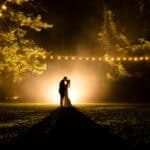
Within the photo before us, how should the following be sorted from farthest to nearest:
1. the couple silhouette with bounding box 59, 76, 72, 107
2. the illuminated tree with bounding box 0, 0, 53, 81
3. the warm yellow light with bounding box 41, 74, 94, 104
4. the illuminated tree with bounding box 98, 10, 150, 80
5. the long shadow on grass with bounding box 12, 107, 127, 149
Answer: the warm yellow light with bounding box 41, 74, 94, 104
the illuminated tree with bounding box 98, 10, 150, 80
the illuminated tree with bounding box 0, 0, 53, 81
the couple silhouette with bounding box 59, 76, 72, 107
the long shadow on grass with bounding box 12, 107, 127, 149

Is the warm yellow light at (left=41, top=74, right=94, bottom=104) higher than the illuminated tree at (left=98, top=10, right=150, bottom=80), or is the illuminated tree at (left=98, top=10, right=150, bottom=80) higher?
the illuminated tree at (left=98, top=10, right=150, bottom=80)

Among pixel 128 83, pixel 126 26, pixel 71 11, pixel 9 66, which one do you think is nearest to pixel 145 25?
pixel 126 26

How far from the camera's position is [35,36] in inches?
1764

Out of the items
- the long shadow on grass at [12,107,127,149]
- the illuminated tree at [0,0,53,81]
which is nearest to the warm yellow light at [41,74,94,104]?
the illuminated tree at [0,0,53,81]

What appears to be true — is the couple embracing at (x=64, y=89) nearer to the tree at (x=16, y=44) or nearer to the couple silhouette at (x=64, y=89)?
the couple silhouette at (x=64, y=89)

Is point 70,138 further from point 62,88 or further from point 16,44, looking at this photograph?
point 16,44

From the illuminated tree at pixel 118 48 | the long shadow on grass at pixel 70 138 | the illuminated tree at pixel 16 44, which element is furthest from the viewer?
the illuminated tree at pixel 118 48

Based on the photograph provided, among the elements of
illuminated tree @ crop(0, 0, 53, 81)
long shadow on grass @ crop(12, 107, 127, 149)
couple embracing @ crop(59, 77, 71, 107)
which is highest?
illuminated tree @ crop(0, 0, 53, 81)

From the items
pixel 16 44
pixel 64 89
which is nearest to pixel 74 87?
pixel 16 44

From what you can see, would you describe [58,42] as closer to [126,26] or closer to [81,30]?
[81,30]

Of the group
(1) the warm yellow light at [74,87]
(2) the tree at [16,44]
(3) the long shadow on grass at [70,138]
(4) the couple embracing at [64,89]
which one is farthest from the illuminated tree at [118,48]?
(3) the long shadow on grass at [70,138]

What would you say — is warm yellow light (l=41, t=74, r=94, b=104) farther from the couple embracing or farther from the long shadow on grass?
the long shadow on grass

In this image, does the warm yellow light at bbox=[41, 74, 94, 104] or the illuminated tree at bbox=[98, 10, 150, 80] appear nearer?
the illuminated tree at bbox=[98, 10, 150, 80]

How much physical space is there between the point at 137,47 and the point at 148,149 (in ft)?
108
